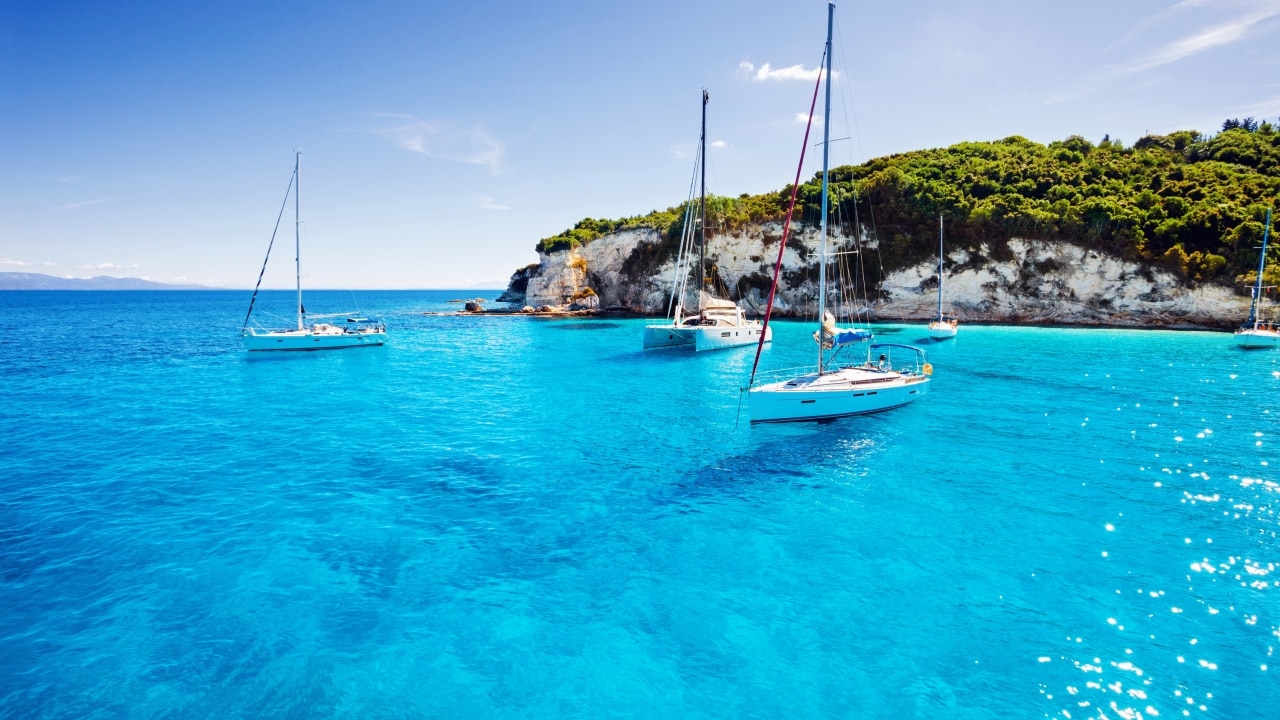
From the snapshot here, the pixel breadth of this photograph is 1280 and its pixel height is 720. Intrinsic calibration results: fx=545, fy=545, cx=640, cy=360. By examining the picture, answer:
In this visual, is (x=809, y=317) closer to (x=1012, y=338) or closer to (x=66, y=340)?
(x=1012, y=338)

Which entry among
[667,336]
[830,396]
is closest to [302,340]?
[667,336]

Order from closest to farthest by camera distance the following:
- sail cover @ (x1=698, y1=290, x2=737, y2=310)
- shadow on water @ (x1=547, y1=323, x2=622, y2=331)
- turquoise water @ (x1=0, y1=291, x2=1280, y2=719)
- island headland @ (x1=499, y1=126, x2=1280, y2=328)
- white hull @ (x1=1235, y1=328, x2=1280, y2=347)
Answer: turquoise water @ (x1=0, y1=291, x2=1280, y2=719), white hull @ (x1=1235, y1=328, x2=1280, y2=347), sail cover @ (x1=698, y1=290, x2=737, y2=310), island headland @ (x1=499, y1=126, x2=1280, y2=328), shadow on water @ (x1=547, y1=323, x2=622, y2=331)

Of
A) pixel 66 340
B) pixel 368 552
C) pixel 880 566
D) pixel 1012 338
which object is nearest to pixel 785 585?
pixel 880 566

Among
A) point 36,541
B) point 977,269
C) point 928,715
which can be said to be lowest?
point 928,715

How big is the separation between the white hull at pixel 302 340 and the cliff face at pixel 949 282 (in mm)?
38730

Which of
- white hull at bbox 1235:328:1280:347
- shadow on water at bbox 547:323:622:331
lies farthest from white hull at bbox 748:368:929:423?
shadow on water at bbox 547:323:622:331

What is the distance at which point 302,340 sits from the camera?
45500 mm

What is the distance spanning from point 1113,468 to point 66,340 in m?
82.6

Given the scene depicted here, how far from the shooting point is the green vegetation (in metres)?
54.4

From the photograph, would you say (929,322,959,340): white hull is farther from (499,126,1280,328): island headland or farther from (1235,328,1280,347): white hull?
(1235,328,1280,347): white hull

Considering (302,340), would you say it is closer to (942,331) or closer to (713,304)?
(713,304)

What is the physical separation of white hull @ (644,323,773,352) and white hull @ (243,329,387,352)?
25767mm

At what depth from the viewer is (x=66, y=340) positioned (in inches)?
2181

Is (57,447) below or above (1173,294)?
below
